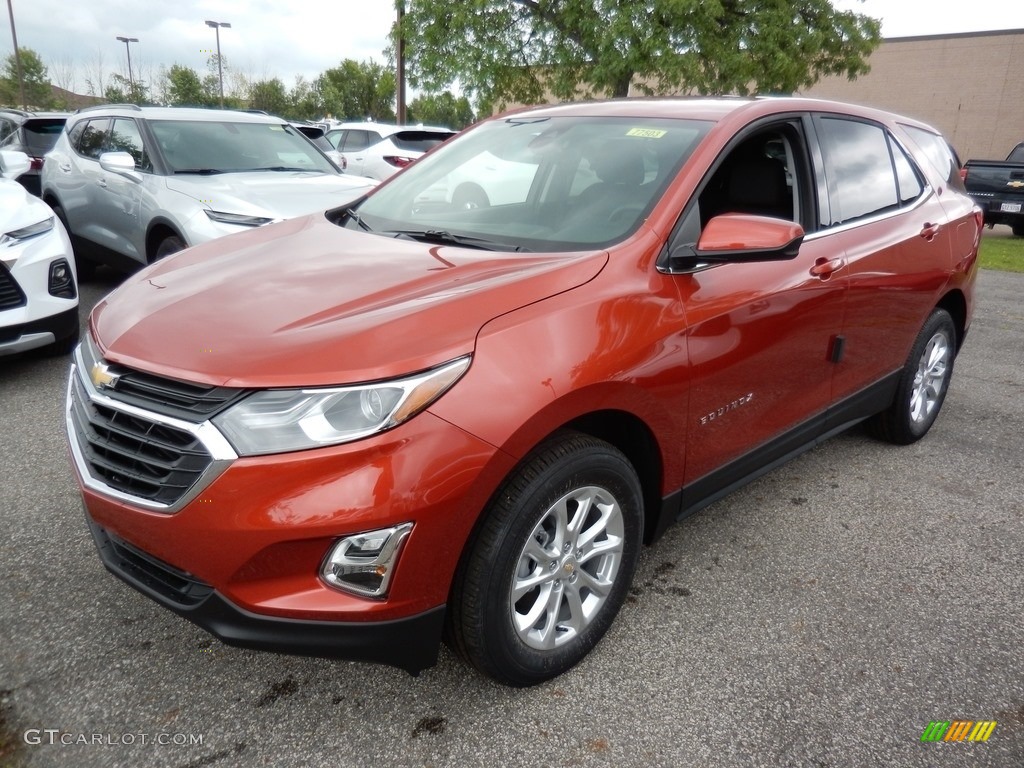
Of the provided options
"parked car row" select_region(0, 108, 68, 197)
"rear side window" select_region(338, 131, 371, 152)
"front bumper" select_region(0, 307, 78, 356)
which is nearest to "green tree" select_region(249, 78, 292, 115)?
"rear side window" select_region(338, 131, 371, 152)

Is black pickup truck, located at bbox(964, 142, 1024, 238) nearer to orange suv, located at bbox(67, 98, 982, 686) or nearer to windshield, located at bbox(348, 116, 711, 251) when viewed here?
orange suv, located at bbox(67, 98, 982, 686)

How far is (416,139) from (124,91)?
34.5m

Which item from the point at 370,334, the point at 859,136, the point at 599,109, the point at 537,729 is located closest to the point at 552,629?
the point at 537,729

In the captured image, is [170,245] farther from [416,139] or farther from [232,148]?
[416,139]

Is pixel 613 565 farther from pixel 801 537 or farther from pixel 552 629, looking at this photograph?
pixel 801 537

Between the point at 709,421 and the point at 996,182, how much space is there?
1582 cm

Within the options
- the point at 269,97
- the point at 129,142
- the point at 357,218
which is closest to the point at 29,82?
the point at 269,97

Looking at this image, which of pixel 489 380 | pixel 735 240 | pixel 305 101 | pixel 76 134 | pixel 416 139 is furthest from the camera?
pixel 305 101

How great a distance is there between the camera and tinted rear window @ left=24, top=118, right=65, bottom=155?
1020 cm

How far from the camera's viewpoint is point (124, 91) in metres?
39.3

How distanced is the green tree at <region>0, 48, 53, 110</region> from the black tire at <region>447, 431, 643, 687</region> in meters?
49.6

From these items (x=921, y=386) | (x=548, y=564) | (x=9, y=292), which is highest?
(x=9, y=292)

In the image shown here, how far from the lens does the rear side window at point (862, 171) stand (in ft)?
10.4

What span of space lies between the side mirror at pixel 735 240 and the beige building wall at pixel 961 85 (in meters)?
32.0
